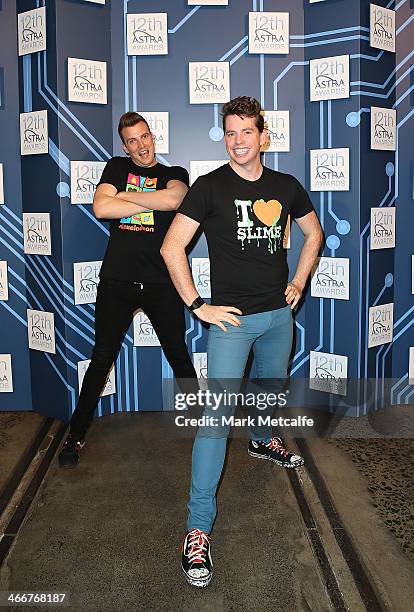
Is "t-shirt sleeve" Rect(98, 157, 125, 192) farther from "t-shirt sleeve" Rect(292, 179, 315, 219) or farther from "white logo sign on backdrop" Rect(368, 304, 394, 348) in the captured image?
"white logo sign on backdrop" Rect(368, 304, 394, 348)

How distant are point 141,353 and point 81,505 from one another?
1.38m

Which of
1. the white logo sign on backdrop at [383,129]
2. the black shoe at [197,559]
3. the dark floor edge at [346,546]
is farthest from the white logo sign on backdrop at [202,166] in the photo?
the black shoe at [197,559]

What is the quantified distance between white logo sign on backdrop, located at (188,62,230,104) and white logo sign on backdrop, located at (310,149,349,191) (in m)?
0.72

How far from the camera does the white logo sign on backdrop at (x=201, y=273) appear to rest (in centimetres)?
412

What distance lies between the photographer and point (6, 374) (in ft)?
13.8

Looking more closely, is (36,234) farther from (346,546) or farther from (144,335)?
(346,546)

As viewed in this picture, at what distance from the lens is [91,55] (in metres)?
3.79

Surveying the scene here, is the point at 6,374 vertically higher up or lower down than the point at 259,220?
lower down

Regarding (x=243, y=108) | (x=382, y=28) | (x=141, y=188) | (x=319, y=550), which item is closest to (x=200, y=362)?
(x=141, y=188)

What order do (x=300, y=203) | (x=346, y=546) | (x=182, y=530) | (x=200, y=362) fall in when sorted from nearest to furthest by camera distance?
(x=346, y=546) → (x=182, y=530) → (x=300, y=203) → (x=200, y=362)

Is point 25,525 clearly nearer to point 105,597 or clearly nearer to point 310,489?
point 105,597

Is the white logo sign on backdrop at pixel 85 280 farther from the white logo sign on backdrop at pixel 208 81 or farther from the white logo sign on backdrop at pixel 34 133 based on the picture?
the white logo sign on backdrop at pixel 208 81

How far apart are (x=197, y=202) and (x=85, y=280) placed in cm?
162

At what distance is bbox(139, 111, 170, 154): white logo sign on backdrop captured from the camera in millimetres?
3967
